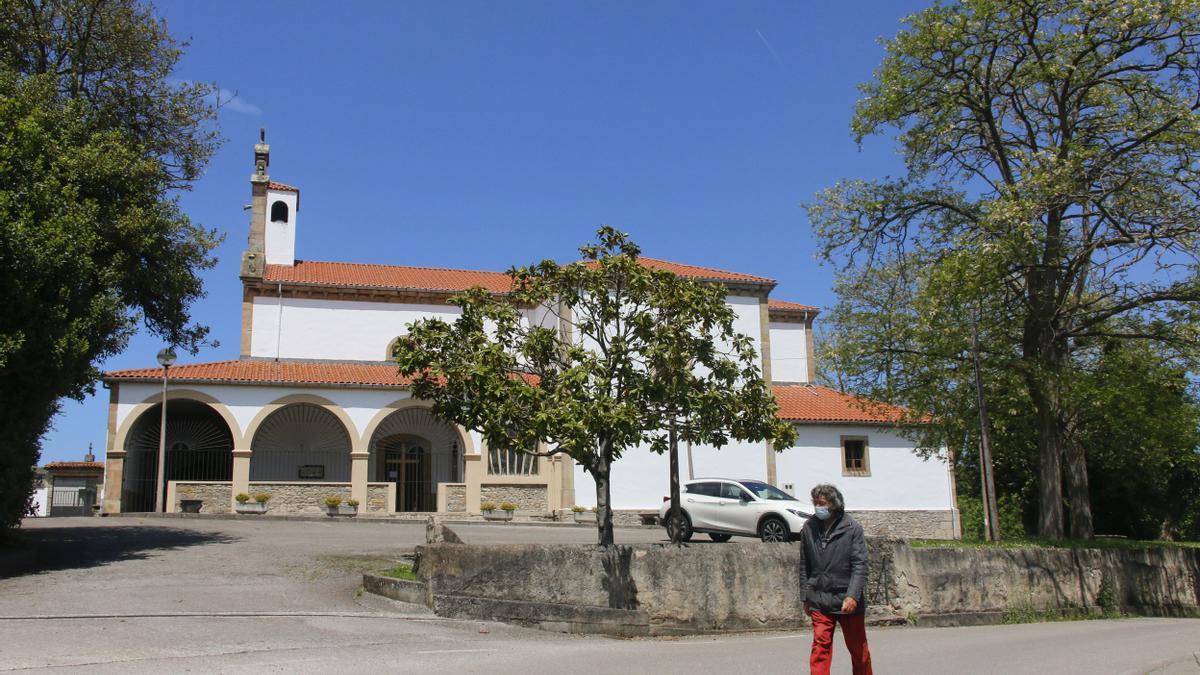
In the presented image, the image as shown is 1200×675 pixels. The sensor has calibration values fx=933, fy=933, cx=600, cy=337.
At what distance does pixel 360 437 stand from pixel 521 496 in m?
5.25

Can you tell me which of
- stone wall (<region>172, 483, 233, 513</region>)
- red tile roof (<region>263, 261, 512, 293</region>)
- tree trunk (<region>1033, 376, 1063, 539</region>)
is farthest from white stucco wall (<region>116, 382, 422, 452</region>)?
tree trunk (<region>1033, 376, 1063, 539</region>)

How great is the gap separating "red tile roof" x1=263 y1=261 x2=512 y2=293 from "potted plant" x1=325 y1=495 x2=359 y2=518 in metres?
8.17

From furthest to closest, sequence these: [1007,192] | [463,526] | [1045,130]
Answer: [463,526] → [1045,130] → [1007,192]

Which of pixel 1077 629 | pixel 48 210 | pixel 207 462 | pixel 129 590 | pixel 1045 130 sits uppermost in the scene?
pixel 1045 130

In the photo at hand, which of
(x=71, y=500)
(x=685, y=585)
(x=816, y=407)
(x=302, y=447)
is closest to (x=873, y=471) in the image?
(x=816, y=407)

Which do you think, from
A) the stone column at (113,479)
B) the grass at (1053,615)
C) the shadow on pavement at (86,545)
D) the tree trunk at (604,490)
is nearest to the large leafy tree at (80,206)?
the shadow on pavement at (86,545)

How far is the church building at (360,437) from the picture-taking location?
27750 millimetres

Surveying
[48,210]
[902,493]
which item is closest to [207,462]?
[48,210]

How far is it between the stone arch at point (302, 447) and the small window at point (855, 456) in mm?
16392

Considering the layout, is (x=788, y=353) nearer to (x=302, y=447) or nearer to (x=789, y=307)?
(x=789, y=307)

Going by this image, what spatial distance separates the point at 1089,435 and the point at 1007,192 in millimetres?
6754

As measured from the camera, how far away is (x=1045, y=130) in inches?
736

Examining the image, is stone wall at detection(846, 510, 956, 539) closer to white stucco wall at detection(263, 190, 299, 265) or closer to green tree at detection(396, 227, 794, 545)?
green tree at detection(396, 227, 794, 545)

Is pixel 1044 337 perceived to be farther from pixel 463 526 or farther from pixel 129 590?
pixel 129 590
